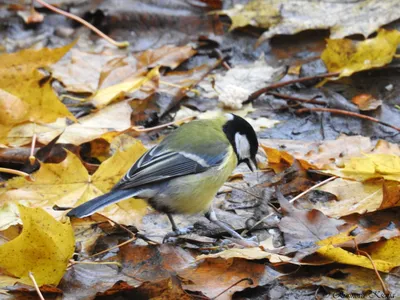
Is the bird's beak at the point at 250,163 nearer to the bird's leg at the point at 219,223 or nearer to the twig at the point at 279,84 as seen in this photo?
the bird's leg at the point at 219,223

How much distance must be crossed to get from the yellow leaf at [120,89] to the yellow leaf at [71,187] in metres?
1.04

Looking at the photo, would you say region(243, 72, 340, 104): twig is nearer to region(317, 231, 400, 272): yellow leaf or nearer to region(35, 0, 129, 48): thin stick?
region(35, 0, 129, 48): thin stick

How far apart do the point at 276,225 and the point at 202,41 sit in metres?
2.76

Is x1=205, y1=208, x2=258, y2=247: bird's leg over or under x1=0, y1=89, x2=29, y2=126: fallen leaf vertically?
under

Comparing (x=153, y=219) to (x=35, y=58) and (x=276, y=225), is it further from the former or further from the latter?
(x=35, y=58)

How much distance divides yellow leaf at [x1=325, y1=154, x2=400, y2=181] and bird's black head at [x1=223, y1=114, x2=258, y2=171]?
49cm

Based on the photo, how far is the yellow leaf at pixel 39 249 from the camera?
2459 mm

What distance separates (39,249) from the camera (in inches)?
98.6

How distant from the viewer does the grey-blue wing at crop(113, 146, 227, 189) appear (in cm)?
311

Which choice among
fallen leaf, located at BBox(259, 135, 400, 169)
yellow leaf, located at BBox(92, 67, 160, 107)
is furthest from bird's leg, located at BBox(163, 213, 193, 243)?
yellow leaf, located at BBox(92, 67, 160, 107)

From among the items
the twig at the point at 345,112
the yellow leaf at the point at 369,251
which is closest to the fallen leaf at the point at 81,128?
the twig at the point at 345,112

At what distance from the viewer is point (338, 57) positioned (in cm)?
476

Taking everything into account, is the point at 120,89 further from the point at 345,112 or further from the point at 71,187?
the point at 345,112

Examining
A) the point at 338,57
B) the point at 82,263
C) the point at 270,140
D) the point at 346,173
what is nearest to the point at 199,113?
the point at 270,140
